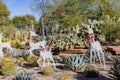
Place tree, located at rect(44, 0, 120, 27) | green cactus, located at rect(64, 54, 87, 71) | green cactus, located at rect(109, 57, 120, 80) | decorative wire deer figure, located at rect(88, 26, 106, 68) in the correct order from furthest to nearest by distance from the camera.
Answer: tree, located at rect(44, 0, 120, 27)
decorative wire deer figure, located at rect(88, 26, 106, 68)
green cactus, located at rect(64, 54, 87, 71)
green cactus, located at rect(109, 57, 120, 80)

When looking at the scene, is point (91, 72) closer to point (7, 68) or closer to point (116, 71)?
point (116, 71)

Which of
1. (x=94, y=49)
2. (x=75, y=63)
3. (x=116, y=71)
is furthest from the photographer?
(x=94, y=49)

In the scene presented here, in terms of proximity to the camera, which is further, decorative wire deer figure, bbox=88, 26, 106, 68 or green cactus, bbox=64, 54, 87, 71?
decorative wire deer figure, bbox=88, 26, 106, 68

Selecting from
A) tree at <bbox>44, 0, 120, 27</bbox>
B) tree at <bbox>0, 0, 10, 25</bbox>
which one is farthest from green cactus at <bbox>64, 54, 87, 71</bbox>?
tree at <bbox>0, 0, 10, 25</bbox>

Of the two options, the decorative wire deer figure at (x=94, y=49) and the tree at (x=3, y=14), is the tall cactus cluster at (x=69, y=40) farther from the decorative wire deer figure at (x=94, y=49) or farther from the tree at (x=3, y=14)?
the tree at (x=3, y=14)

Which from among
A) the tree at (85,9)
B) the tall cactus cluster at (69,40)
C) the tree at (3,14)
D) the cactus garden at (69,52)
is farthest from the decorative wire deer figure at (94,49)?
the tree at (3,14)

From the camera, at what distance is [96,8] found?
36.6 meters

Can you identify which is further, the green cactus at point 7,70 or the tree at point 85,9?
the tree at point 85,9

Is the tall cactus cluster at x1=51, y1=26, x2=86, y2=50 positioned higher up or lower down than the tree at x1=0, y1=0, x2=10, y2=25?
lower down

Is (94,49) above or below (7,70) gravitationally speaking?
above

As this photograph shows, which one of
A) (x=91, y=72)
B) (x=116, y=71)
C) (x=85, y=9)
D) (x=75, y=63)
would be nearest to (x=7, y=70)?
(x=75, y=63)

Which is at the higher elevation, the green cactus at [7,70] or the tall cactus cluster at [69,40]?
the tall cactus cluster at [69,40]

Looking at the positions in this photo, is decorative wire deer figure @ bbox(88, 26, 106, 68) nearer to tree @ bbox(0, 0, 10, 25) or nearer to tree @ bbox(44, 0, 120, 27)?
tree @ bbox(44, 0, 120, 27)

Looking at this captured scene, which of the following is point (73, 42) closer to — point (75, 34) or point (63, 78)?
point (75, 34)
